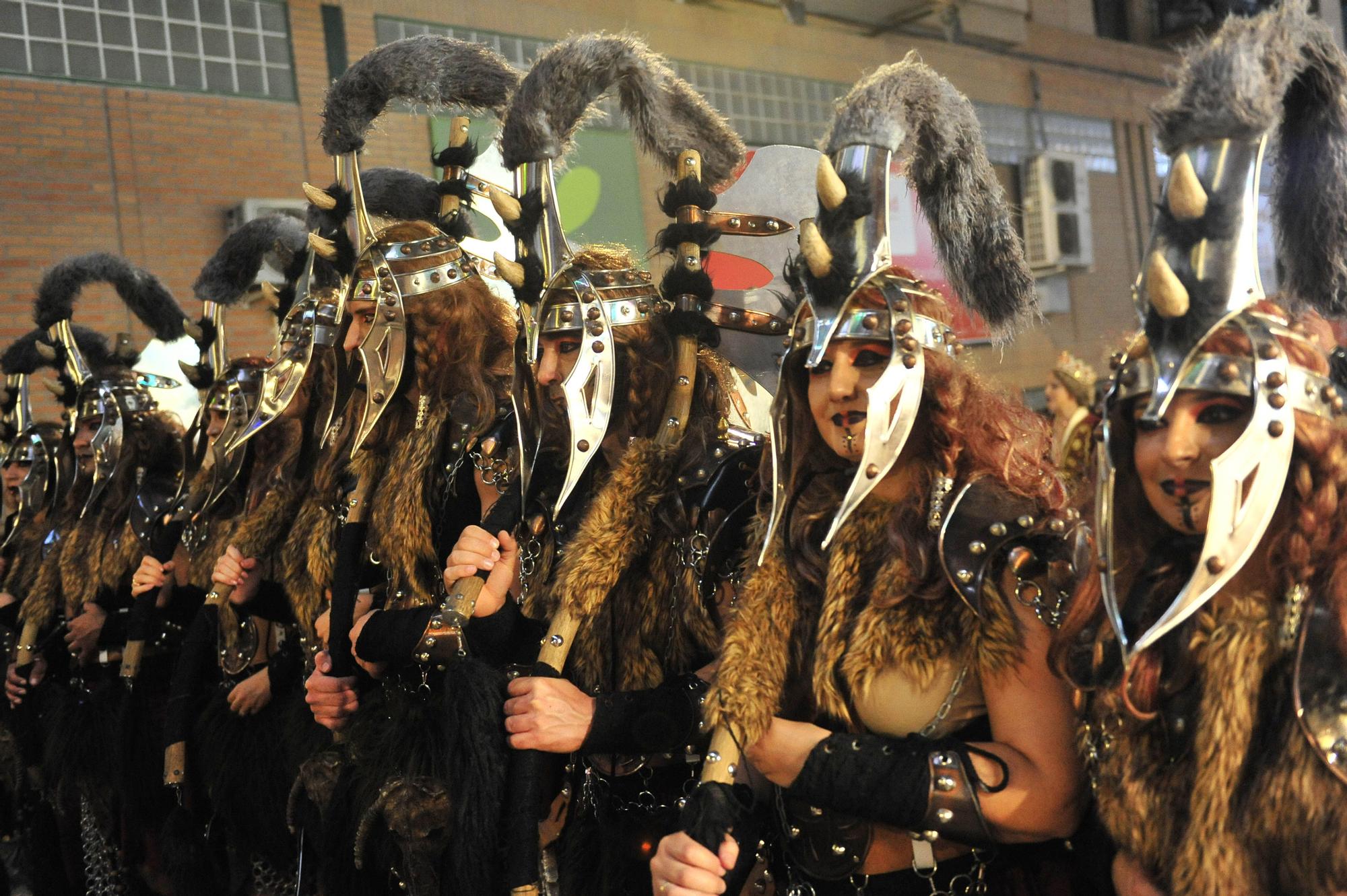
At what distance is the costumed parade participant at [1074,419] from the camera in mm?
1972

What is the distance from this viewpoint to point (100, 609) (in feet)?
15.0

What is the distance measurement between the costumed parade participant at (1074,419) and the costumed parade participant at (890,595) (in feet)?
0.31

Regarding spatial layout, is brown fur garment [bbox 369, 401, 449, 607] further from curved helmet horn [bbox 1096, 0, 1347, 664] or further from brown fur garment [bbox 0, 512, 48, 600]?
brown fur garment [bbox 0, 512, 48, 600]

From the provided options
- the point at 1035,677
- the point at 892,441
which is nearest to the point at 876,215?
the point at 892,441

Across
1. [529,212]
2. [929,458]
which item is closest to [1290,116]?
[929,458]

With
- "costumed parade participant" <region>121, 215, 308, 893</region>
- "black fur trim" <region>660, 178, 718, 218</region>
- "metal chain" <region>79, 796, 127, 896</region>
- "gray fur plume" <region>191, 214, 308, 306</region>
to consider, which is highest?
"gray fur plume" <region>191, 214, 308, 306</region>

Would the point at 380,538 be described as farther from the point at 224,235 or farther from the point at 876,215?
the point at 224,235

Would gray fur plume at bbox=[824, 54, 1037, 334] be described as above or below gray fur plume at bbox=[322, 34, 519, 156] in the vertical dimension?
below

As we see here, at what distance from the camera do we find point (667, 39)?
825cm

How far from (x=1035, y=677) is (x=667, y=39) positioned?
7242 millimetres

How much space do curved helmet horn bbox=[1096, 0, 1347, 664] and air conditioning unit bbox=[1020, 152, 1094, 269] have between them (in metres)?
9.73

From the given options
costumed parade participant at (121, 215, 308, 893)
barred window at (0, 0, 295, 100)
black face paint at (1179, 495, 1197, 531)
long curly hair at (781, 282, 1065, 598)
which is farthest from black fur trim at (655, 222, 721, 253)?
barred window at (0, 0, 295, 100)

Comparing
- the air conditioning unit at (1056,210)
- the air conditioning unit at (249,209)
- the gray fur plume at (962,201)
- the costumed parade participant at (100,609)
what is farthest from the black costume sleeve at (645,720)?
the air conditioning unit at (1056,210)

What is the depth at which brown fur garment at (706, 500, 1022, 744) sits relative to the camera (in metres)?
1.79
